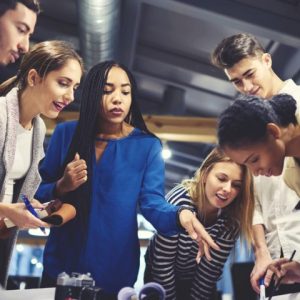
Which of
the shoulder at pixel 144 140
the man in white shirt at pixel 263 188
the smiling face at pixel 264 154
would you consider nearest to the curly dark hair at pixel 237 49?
the man in white shirt at pixel 263 188

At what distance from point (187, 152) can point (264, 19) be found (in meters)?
3.67

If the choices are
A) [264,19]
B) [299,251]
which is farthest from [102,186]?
[264,19]

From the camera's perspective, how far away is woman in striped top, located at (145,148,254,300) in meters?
1.85

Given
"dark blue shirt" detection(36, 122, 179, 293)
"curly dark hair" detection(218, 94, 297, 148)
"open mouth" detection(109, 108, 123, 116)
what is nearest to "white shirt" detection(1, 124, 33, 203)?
"dark blue shirt" detection(36, 122, 179, 293)

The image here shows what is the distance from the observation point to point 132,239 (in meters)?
1.62

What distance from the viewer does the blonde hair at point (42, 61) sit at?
5.49ft

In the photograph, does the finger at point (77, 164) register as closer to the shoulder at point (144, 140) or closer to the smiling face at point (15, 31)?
the shoulder at point (144, 140)

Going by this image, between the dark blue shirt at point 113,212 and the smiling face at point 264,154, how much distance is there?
282 millimetres

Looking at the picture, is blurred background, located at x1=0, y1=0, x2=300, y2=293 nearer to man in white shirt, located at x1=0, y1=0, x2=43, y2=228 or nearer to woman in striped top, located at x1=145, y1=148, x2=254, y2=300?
woman in striped top, located at x1=145, y1=148, x2=254, y2=300

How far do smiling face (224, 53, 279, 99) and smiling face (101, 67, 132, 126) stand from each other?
0.52m

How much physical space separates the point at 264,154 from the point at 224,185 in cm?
43

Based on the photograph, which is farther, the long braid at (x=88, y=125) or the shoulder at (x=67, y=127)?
the shoulder at (x=67, y=127)

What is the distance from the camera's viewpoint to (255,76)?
1.93 m

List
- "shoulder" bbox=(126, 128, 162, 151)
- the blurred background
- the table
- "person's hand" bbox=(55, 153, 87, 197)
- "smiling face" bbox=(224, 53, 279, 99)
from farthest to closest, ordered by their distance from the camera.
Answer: the blurred background → "smiling face" bbox=(224, 53, 279, 99) → "shoulder" bbox=(126, 128, 162, 151) → "person's hand" bbox=(55, 153, 87, 197) → the table
